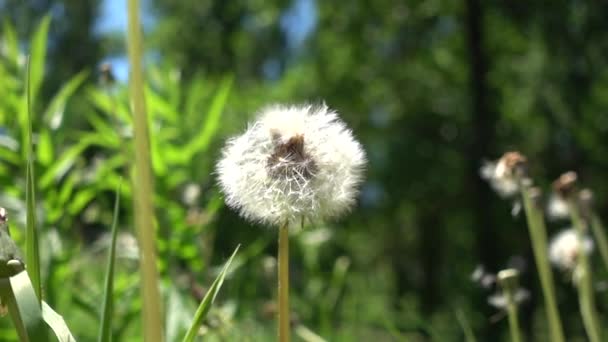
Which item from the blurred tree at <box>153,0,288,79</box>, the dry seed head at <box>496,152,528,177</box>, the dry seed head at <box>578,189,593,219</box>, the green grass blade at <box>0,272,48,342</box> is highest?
the blurred tree at <box>153,0,288,79</box>

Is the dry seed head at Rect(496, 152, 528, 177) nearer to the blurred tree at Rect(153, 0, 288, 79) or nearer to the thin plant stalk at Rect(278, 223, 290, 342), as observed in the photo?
the thin plant stalk at Rect(278, 223, 290, 342)

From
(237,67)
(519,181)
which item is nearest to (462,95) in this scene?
(237,67)

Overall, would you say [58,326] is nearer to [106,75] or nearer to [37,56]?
[106,75]

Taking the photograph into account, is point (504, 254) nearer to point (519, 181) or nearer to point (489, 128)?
point (489, 128)

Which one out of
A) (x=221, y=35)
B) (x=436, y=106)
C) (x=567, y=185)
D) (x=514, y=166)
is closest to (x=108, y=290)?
(x=514, y=166)

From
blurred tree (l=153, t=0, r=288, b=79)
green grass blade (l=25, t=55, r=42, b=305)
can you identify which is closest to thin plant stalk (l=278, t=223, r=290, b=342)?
green grass blade (l=25, t=55, r=42, b=305)
